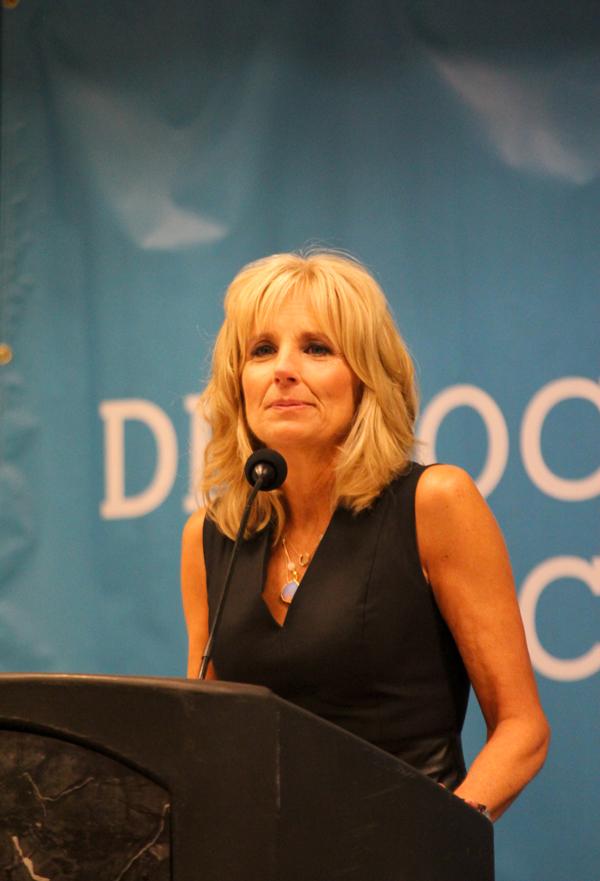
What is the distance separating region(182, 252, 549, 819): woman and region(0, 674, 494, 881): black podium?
64cm

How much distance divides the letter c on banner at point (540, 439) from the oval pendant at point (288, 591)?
770 mm

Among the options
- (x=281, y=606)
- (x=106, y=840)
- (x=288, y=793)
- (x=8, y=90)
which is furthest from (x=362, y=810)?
(x=8, y=90)

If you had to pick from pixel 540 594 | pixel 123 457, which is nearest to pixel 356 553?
A: pixel 540 594

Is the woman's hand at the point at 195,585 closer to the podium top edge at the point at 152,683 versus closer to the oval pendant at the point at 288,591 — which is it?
the oval pendant at the point at 288,591

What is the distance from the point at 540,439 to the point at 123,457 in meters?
0.95

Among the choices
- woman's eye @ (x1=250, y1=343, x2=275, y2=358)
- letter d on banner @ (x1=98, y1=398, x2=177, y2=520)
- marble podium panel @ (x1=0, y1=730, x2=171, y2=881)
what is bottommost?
marble podium panel @ (x1=0, y1=730, x2=171, y2=881)

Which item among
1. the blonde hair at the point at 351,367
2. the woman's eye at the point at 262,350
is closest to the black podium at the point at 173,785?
the blonde hair at the point at 351,367

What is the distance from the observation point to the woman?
6.24ft

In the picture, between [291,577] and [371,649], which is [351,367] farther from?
[371,649]

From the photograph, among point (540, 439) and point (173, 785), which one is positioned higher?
point (540, 439)

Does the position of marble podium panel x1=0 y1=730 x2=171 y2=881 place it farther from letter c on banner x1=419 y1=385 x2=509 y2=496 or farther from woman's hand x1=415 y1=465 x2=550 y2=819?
letter c on banner x1=419 y1=385 x2=509 y2=496

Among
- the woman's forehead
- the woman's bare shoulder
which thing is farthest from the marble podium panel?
the woman's forehead

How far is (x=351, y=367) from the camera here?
2.05 m

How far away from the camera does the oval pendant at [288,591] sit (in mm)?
2023
